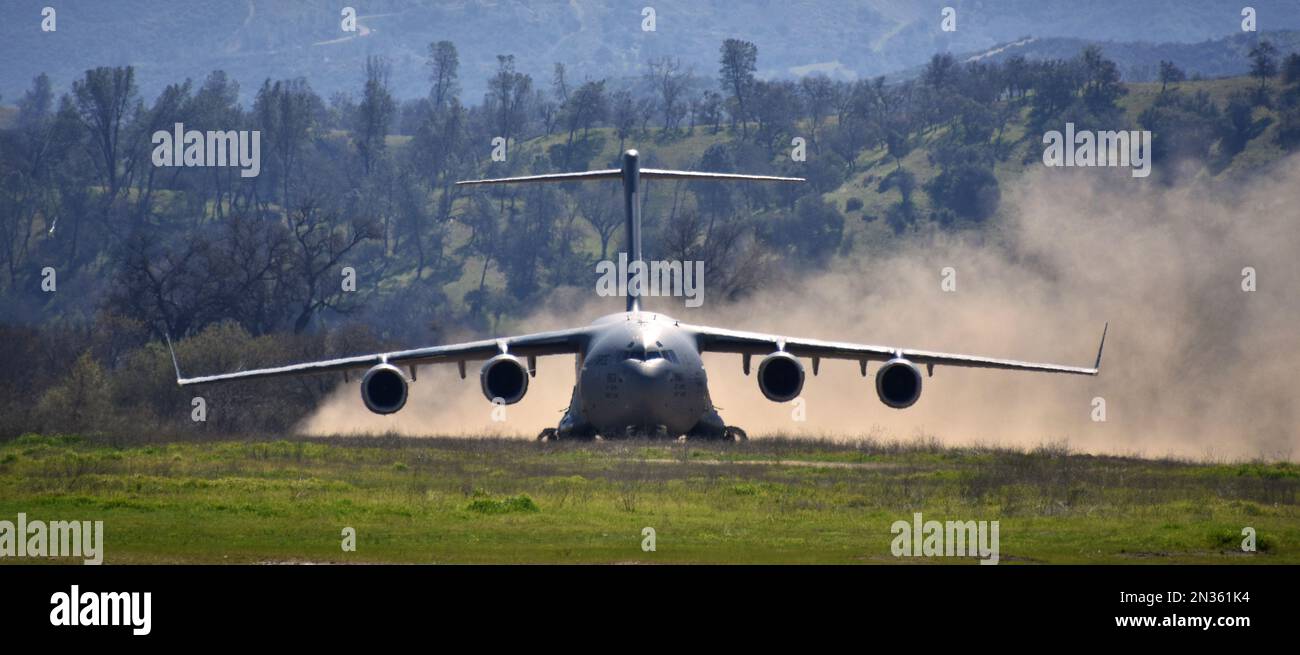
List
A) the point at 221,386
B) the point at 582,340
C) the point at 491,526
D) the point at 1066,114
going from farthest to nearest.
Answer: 1. the point at 1066,114
2. the point at 221,386
3. the point at 582,340
4. the point at 491,526

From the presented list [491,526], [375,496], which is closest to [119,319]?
[375,496]

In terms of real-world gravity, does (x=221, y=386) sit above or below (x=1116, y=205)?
below

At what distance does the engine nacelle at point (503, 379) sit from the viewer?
38062 millimetres

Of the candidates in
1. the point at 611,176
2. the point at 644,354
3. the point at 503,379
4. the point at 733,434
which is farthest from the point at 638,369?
the point at 611,176

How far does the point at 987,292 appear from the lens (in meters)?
66.8

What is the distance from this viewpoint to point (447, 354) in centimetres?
3991

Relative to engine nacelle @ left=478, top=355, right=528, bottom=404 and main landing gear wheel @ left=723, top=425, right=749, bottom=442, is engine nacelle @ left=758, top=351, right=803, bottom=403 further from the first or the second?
engine nacelle @ left=478, top=355, right=528, bottom=404

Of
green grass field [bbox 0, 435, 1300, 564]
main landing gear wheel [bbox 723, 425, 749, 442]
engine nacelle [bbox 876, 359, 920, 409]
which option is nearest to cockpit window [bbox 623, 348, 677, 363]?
green grass field [bbox 0, 435, 1300, 564]

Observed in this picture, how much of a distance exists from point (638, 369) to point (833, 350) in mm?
5003

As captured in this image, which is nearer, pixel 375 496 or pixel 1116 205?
pixel 375 496

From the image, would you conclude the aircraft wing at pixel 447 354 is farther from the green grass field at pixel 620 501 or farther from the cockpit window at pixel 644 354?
the cockpit window at pixel 644 354

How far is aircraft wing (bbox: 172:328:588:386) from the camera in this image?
3816cm
